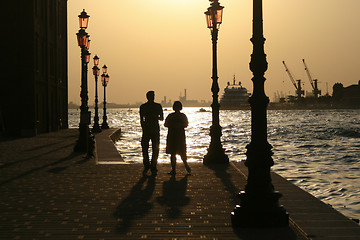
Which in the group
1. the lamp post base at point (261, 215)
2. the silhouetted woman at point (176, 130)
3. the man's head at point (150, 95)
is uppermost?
the man's head at point (150, 95)

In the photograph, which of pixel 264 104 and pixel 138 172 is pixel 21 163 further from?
pixel 264 104

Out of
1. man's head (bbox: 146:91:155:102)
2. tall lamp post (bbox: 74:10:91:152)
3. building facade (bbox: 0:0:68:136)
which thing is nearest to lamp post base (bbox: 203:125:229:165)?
man's head (bbox: 146:91:155:102)

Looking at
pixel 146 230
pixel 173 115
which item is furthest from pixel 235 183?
pixel 146 230

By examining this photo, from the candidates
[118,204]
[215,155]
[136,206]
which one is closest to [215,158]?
[215,155]

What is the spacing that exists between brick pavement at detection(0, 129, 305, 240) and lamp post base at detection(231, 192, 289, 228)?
0.18 meters

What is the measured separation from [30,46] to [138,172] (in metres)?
21.4

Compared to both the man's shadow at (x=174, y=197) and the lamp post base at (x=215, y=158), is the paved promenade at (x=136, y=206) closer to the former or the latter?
the man's shadow at (x=174, y=197)

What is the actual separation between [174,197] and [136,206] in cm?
107

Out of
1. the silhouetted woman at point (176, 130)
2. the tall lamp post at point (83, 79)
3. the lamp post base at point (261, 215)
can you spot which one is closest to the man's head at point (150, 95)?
the silhouetted woman at point (176, 130)

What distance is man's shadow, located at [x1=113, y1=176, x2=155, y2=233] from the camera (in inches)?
303

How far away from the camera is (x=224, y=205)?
29.5 ft

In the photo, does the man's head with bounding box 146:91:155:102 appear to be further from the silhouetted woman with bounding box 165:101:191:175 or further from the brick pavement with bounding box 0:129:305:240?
the brick pavement with bounding box 0:129:305:240

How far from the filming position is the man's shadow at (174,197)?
8.51 meters

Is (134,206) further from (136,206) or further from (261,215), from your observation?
(261,215)
